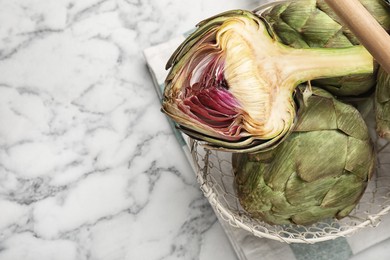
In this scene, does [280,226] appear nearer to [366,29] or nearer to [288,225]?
[288,225]

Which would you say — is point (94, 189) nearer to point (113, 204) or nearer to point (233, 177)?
point (113, 204)

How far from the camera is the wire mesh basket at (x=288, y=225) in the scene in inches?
34.4

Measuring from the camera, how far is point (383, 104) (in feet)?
2.60

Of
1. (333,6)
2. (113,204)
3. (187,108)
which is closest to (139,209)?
(113,204)

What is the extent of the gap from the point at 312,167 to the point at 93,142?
0.37 metres

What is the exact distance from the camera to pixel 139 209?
96 centimetres

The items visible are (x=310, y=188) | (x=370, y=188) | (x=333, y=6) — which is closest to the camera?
(x=333, y=6)

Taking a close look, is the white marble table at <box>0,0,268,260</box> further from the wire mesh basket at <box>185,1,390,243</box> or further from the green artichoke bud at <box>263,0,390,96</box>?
the green artichoke bud at <box>263,0,390,96</box>

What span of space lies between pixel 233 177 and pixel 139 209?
0.16 metres

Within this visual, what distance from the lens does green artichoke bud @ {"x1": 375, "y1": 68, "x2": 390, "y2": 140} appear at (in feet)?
2.56

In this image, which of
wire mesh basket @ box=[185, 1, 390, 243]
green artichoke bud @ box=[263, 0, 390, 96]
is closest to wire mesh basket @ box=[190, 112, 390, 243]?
wire mesh basket @ box=[185, 1, 390, 243]

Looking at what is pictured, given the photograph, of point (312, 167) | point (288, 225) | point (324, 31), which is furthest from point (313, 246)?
point (324, 31)

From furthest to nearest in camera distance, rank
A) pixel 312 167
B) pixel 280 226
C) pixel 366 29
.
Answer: pixel 280 226 → pixel 312 167 → pixel 366 29

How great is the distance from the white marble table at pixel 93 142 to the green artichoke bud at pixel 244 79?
24 centimetres
